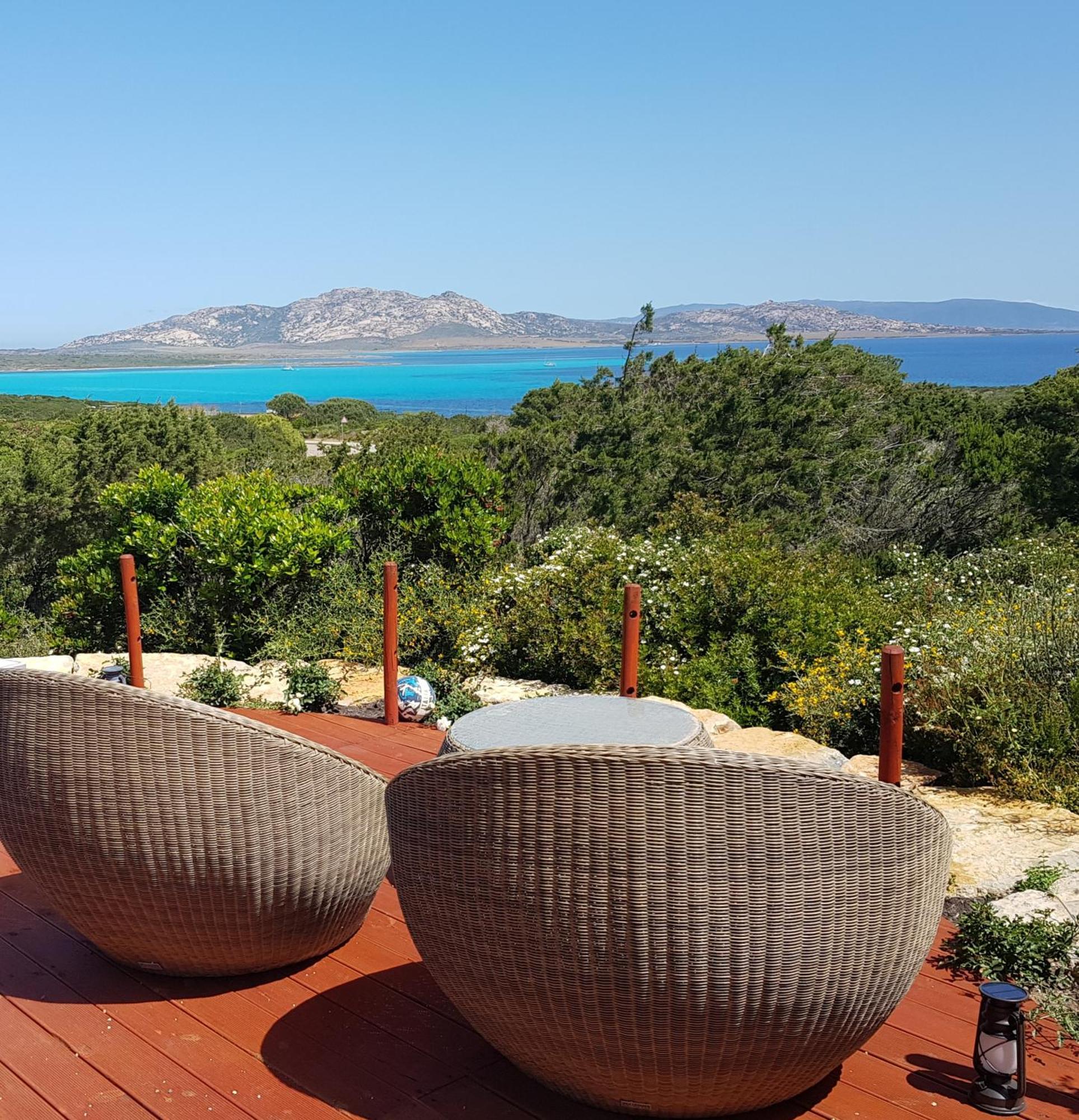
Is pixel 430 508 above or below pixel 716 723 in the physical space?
above

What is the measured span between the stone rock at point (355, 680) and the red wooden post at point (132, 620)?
110 centimetres

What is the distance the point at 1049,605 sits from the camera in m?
5.93

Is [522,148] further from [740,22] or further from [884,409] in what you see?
[884,409]

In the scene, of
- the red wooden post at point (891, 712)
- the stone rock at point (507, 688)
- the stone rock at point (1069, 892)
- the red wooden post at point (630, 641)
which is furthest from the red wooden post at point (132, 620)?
the stone rock at point (1069, 892)

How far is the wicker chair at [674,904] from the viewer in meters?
1.78

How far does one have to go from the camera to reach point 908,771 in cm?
532

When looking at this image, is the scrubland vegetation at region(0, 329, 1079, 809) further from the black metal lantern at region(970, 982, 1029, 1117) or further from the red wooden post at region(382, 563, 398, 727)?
the black metal lantern at region(970, 982, 1029, 1117)

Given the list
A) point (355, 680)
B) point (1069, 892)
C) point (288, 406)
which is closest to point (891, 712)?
point (1069, 892)

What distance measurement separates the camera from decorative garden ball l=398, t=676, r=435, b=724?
573cm

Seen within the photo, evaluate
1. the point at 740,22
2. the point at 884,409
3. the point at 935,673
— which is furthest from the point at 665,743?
the point at 740,22

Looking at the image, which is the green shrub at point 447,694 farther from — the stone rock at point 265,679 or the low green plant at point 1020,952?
the low green plant at point 1020,952

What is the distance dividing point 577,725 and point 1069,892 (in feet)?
6.18

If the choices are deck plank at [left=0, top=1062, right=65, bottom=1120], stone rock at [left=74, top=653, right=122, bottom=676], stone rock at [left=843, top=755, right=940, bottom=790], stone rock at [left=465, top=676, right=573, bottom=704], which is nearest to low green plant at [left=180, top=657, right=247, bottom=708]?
stone rock at [left=74, top=653, right=122, bottom=676]

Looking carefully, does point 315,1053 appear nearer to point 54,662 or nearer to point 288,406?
point 54,662
